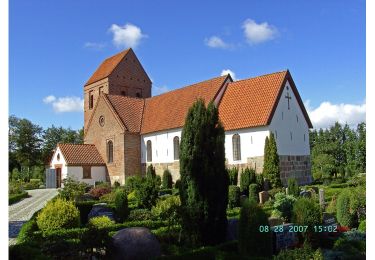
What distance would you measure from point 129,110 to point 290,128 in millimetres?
13811

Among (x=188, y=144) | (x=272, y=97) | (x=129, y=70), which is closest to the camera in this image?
(x=188, y=144)

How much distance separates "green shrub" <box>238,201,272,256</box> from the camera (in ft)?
27.6

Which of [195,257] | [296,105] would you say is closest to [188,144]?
[195,257]

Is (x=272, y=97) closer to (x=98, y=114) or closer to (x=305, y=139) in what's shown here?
(x=305, y=139)

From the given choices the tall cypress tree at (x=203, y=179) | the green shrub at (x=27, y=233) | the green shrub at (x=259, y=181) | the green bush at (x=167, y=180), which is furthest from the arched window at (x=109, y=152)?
the tall cypress tree at (x=203, y=179)

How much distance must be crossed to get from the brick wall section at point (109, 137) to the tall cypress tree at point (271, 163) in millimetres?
12338

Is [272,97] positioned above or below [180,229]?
above

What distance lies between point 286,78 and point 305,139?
465cm

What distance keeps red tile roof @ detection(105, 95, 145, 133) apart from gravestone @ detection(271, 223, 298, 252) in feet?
72.6

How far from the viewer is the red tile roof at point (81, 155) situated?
103 feet

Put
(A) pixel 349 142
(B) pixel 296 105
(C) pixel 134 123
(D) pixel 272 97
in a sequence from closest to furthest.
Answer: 1. (D) pixel 272 97
2. (B) pixel 296 105
3. (C) pixel 134 123
4. (A) pixel 349 142

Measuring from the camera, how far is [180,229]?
10.4 meters

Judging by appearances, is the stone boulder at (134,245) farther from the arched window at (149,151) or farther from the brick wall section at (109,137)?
the arched window at (149,151)

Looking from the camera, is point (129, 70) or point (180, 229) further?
point (129, 70)
